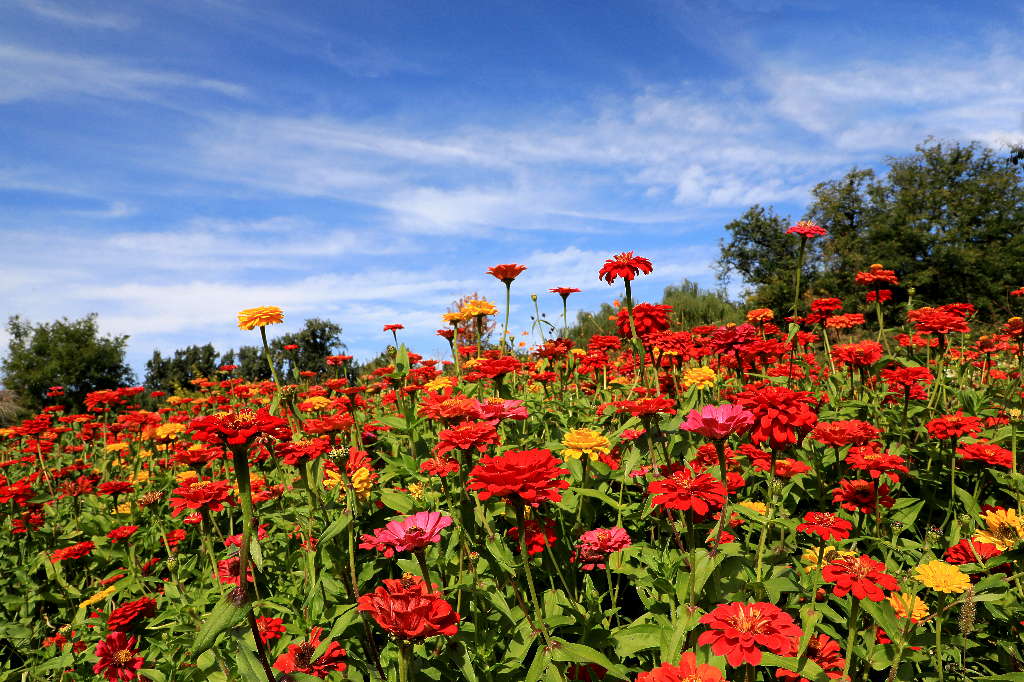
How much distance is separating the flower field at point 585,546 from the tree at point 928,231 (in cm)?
2728

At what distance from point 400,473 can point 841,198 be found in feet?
153

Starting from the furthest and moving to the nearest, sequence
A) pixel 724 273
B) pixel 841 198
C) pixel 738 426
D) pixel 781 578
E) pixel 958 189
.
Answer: pixel 724 273 → pixel 841 198 → pixel 958 189 → pixel 781 578 → pixel 738 426

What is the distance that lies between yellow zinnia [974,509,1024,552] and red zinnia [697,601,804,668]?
1.45m

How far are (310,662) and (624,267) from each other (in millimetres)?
2314

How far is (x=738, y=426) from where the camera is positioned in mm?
1756

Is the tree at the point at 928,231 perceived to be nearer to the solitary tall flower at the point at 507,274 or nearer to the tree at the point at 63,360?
the solitary tall flower at the point at 507,274

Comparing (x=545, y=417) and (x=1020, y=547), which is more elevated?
(x=545, y=417)

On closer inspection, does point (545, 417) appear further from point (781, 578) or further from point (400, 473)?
point (781, 578)

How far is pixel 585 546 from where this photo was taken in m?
2.18

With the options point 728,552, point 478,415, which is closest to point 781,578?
point 728,552

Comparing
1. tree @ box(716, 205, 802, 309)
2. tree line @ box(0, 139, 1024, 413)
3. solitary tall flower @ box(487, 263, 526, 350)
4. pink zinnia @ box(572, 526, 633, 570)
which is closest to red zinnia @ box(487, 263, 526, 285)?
solitary tall flower @ box(487, 263, 526, 350)

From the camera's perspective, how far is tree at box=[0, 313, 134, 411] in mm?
40375

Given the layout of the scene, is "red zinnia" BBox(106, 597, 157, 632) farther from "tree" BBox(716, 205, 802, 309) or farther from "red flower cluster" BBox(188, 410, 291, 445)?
"tree" BBox(716, 205, 802, 309)

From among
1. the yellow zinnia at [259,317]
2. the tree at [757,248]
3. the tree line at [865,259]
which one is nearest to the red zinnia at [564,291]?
the yellow zinnia at [259,317]
